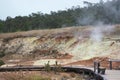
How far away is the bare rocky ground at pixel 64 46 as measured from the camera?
46.0 m

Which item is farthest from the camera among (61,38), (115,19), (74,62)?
(115,19)

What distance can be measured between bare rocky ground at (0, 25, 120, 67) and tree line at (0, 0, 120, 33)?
21.8ft

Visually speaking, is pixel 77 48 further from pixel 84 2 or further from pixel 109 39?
pixel 84 2

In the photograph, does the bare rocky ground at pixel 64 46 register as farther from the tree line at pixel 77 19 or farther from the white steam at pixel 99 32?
the tree line at pixel 77 19

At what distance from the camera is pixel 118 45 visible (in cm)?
4603

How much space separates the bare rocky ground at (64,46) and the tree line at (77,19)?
6.65m

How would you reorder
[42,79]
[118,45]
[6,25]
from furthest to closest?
[6,25]
[118,45]
[42,79]

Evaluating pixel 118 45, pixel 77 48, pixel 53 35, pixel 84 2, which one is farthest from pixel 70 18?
pixel 118 45

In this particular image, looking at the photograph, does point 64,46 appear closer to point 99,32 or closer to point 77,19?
point 99,32

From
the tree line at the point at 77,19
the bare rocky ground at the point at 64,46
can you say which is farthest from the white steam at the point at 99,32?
the tree line at the point at 77,19

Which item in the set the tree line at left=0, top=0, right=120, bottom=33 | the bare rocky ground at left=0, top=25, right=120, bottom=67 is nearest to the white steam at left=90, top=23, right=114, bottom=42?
the bare rocky ground at left=0, top=25, right=120, bottom=67

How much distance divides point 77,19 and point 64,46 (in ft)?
87.3

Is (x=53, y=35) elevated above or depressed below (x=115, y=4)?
below

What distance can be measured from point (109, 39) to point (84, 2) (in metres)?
34.2
